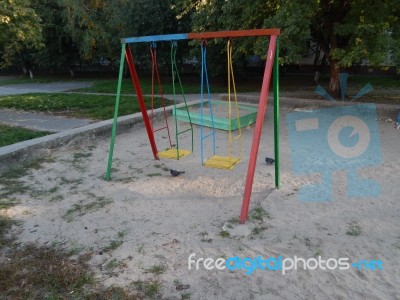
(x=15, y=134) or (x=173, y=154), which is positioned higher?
(x=15, y=134)

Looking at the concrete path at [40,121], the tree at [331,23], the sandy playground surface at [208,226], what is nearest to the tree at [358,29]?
the tree at [331,23]

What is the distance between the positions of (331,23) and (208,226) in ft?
23.3

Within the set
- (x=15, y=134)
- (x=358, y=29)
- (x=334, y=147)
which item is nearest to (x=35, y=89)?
(x=15, y=134)

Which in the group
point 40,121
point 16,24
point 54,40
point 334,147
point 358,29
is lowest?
point 334,147

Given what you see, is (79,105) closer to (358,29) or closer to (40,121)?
(40,121)

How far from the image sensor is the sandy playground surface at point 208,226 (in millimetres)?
2287

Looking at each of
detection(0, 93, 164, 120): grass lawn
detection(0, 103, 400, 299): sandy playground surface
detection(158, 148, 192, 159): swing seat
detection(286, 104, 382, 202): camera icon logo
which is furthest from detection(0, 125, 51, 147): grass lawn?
detection(286, 104, 382, 202): camera icon logo

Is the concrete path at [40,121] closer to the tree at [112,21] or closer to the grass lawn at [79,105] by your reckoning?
the grass lawn at [79,105]

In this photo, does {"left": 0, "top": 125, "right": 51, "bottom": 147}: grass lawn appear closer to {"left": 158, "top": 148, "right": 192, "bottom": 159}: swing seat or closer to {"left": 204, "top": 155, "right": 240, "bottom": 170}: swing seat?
{"left": 158, "top": 148, "right": 192, "bottom": 159}: swing seat

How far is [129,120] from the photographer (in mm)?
6461

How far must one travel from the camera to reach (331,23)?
27.2 feet

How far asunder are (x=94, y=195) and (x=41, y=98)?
298 inches

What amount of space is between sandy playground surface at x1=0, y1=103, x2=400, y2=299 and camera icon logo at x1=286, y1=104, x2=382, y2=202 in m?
0.13

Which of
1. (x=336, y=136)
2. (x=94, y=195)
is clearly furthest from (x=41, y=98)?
(x=336, y=136)
